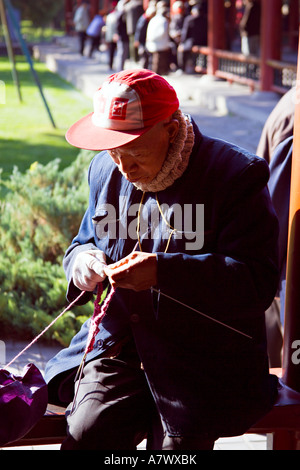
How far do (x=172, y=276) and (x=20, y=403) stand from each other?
0.59m

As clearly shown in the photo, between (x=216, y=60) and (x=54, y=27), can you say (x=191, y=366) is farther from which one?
(x=54, y=27)

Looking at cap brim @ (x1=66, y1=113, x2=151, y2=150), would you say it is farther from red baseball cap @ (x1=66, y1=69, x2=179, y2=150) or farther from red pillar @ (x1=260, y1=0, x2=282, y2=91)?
red pillar @ (x1=260, y1=0, x2=282, y2=91)

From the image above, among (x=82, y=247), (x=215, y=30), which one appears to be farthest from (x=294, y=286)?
(x=215, y=30)

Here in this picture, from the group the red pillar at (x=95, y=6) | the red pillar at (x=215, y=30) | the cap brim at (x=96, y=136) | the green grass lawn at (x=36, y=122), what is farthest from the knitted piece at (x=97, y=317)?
the red pillar at (x=95, y=6)

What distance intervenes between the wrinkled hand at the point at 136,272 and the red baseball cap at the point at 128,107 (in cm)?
31

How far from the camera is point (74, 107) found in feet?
43.4

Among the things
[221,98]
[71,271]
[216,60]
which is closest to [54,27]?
[216,60]

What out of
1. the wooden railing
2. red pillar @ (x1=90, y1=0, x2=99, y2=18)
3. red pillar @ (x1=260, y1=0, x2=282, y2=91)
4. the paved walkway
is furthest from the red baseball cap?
red pillar @ (x1=90, y1=0, x2=99, y2=18)

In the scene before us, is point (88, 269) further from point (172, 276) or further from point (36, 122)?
point (36, 122)

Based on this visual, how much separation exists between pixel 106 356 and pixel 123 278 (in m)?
0.41

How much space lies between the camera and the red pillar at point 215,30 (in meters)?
14.2

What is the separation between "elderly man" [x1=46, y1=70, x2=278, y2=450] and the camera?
195 centimetres

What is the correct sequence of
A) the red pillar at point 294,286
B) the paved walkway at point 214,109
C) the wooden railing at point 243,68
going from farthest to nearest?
the wooden railing at point 243,68
the paved walkway at point 214,109
the red pillar at point 294,286

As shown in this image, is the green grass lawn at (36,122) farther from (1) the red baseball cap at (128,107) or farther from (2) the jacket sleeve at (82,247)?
(1) the red baseball cap at (128,107)
